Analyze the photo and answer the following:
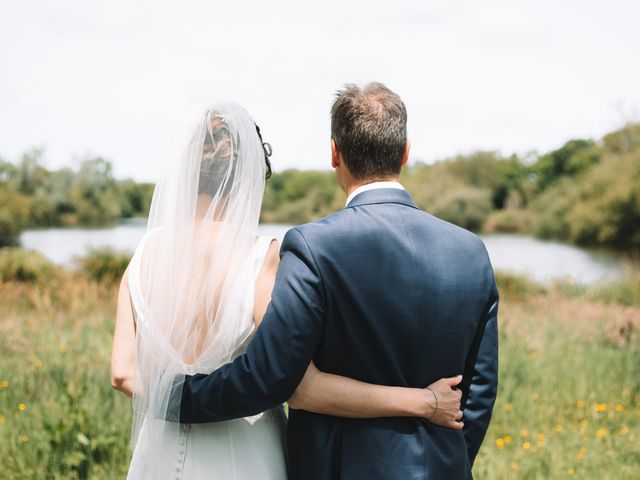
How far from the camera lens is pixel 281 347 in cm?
168

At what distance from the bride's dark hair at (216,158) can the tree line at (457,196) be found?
14.7m

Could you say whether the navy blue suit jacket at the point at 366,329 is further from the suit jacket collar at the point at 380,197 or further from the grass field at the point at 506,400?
the grass field at the point at 506,400

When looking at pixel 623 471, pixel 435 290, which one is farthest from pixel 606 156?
pixel 435 290

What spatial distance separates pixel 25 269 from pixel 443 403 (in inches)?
512

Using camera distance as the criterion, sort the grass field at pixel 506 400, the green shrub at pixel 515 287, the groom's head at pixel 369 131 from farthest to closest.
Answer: the green shrub at pixel 515 287
the grass field at pixel 506 400
the groom's head at pixel 369 131

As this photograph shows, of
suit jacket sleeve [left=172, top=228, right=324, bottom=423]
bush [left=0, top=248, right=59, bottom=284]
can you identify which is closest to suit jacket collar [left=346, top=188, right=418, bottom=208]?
suit jacket sleeve [left=172, top=228, right=324, bottom=423]

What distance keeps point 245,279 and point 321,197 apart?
3020 cm

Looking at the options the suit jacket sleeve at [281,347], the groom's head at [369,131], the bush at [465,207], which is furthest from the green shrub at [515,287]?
the bush at [465,207]

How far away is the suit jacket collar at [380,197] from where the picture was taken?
1819mm

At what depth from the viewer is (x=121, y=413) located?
4.36m

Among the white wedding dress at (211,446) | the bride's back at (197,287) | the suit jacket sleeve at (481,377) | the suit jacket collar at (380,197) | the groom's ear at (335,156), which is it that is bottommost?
the white wedding dress at (211,446)

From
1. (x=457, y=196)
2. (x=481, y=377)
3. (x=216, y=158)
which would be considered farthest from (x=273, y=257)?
(x=457, y=196)

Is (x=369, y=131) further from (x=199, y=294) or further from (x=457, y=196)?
(x=457, y=196)

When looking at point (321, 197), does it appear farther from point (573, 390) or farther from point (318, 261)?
point (318, 261)
